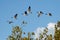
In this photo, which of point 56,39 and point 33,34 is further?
point 33,34

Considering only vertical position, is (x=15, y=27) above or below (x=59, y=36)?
above

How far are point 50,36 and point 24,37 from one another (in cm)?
578

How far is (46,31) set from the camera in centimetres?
3669

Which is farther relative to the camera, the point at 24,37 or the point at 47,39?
the point at 24,37

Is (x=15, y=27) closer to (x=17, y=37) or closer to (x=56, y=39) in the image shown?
(x=17, y=37)

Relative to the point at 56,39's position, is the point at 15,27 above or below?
above

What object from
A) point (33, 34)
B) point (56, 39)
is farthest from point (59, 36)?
point (33, 34)

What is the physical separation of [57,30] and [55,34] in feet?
2.65

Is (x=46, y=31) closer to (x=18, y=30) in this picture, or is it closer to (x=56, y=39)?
(x=56, y=39)

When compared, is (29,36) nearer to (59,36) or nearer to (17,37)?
(17,37)

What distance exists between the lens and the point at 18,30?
120 feet

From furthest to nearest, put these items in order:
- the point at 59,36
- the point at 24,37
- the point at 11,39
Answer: the point at 24,37, the point at 11,39, the point at 59,36

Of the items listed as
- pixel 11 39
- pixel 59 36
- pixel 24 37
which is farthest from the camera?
pixel 24 37

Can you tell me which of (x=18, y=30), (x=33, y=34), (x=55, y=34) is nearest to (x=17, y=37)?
(x=18, y=30)
